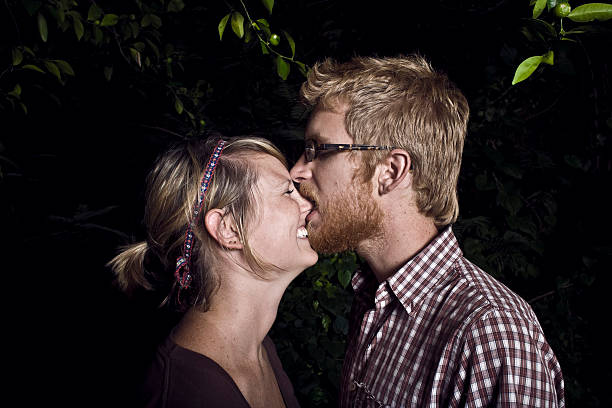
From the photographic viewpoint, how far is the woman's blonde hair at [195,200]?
178 centimetres

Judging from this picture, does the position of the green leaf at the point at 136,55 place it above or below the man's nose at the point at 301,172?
above

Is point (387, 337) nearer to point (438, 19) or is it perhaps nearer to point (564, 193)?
point (564, 193)

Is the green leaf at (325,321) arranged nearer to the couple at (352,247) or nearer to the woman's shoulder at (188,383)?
the couple at (352,247)

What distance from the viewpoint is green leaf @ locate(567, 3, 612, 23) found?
0.87m

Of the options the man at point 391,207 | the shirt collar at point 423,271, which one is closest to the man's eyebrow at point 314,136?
the man at point 391,207

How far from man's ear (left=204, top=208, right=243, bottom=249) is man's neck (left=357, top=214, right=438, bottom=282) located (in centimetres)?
62

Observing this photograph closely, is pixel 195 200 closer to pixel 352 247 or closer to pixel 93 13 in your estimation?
pixel 352 247

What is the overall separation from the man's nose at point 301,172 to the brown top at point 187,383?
93 cm

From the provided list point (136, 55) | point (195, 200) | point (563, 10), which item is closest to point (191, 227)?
point (195, 200)

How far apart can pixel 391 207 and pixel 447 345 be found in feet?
2.23

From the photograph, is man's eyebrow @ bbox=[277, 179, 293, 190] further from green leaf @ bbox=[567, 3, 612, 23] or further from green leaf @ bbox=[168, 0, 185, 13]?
green leaf @ bbox=[168, 0, 185, 13]

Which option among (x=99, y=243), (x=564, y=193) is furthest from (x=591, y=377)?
(x=99, y=243)

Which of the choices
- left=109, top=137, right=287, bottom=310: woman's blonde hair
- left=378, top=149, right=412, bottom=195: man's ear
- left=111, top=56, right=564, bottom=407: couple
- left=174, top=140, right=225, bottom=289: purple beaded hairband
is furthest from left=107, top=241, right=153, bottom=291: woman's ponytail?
left=378, top=149, right=412, bottom=195: man's ear

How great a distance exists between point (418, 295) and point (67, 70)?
1796 mm
